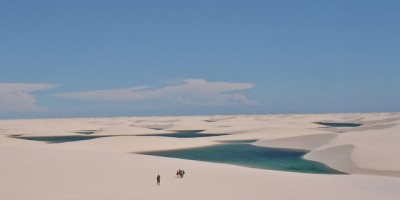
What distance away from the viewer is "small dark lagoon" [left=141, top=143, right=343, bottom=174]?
32769mm

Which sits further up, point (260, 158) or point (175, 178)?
point (175, 178)

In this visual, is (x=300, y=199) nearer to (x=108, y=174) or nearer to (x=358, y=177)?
(x=358, y=177)

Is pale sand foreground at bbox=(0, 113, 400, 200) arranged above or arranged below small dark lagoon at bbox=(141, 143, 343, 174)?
above

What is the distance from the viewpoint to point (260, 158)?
39688 mm

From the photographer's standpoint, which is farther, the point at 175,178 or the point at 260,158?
the point at 260,158

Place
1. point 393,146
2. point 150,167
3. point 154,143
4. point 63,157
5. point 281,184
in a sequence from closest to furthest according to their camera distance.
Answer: point 281,184 < point 150,167 < point 63,157 < point 393,146 < point 154,143

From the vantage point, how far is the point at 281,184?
870 inches

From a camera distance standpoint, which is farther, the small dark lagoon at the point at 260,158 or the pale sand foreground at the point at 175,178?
the small dark lagoon at the point at 260,158

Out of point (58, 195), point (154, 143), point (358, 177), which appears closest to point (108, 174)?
point (58, 195)

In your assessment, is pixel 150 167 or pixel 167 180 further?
pixel 150 167

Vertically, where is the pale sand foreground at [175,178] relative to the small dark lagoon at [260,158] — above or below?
above

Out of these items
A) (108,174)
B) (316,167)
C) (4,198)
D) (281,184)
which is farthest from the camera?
(316,167)

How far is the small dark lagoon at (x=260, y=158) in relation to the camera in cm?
3277

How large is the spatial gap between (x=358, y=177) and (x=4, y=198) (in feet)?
64.0
